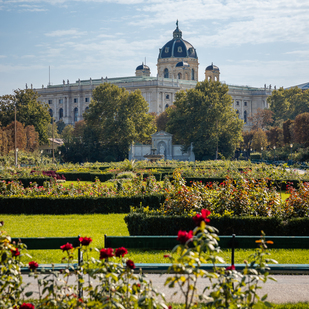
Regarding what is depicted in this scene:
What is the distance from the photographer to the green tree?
48062 mm

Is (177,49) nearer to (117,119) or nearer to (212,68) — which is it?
(212,68)

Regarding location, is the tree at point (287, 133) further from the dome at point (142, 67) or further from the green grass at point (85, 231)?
the dome at point (142, 67)

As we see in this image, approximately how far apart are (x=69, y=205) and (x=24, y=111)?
1527 inches

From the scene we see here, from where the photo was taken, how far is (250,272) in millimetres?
3436

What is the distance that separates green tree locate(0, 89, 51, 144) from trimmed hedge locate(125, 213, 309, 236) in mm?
42288

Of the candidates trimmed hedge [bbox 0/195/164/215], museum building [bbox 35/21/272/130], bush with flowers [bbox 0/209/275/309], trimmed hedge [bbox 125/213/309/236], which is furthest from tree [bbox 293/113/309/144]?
museum building [bbox 35/21/272/130]

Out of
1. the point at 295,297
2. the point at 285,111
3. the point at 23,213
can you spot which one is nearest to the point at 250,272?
the point at 295,297

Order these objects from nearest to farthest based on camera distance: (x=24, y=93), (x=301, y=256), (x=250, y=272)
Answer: (x=250, y=272)
(x=301, y=256)
(x=24, y=93)

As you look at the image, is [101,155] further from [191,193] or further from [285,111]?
[191,193]

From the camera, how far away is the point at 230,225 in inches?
333

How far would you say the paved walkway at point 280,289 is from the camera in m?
5.18

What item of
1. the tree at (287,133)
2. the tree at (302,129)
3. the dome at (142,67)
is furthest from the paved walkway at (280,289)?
the dome at (142,67)

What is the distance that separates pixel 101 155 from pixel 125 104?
5893mm

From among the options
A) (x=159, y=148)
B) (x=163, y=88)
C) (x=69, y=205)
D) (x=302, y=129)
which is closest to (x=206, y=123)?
(x=159, y=148)
